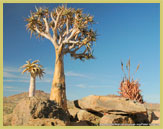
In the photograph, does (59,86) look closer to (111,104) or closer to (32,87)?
(32,87)

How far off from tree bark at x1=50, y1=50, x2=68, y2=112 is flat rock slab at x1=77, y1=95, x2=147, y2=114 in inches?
92.3

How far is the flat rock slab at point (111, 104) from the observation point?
11.2m

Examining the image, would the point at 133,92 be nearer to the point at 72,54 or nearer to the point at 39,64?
the point at 72,54

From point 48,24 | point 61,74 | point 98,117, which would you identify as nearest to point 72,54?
point 61,74

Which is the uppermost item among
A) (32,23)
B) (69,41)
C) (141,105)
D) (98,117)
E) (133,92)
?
(32,23)

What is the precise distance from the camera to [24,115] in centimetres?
875

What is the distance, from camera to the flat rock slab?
11.2 meters

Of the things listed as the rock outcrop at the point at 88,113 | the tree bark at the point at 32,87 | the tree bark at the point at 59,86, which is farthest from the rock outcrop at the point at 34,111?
the tree bark at the point at 32,87

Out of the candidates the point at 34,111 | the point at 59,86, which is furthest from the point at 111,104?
the point at 34,111

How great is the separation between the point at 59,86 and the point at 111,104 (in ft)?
16.9

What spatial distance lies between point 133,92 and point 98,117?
14.1 ft

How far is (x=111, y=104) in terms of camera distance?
39.6 ft

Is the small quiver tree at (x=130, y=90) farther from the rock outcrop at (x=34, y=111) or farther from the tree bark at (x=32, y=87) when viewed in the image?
the tree bark at (x=32, y=87)

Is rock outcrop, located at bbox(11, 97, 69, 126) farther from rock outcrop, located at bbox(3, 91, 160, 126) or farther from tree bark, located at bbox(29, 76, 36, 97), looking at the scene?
tree bark, located at bbox(29, 76, 36, 97)
